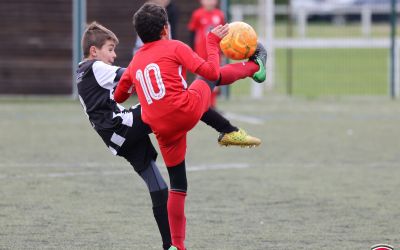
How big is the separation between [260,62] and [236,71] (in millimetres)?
257

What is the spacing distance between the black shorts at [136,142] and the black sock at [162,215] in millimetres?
248

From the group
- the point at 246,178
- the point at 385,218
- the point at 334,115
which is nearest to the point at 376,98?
the point at 334,115

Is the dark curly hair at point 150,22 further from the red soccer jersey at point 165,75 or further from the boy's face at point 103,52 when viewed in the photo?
the boy's face at point 103,52

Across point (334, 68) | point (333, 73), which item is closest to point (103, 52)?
point (333, 73)

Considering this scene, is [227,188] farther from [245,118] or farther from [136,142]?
[245,118]

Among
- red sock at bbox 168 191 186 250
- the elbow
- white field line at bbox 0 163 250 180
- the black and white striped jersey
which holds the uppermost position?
the elbow

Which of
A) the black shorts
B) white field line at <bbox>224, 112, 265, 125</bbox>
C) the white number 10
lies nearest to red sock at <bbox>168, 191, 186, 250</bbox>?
the black shorts

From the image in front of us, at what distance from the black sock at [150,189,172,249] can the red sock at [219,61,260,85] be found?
93 cm

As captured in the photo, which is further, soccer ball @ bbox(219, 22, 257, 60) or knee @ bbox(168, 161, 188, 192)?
soccer ball @ bbox(219, 22, 257, 60)

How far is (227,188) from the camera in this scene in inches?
407

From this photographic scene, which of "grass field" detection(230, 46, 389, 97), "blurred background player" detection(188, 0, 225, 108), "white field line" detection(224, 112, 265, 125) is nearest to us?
"white field line" detection(224, 112, 265, 125)

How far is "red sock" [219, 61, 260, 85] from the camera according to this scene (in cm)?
700

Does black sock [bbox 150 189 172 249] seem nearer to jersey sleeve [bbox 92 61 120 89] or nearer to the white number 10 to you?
the white number 10

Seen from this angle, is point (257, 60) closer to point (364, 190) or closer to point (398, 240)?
point (398, 240)
